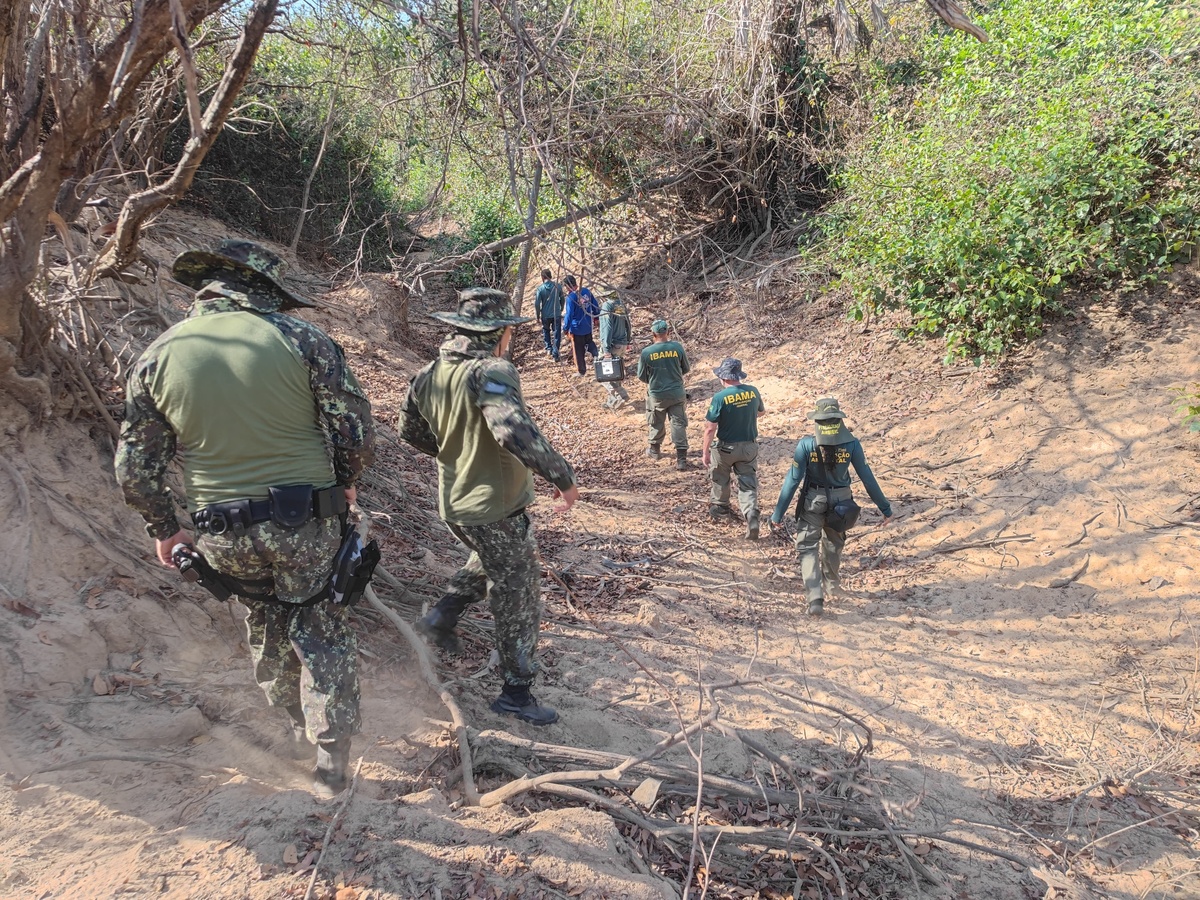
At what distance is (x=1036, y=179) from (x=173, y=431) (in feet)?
26.8

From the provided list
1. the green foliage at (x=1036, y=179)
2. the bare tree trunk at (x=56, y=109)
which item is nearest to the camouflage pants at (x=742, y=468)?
the green foliage at (x=1036, y=179)

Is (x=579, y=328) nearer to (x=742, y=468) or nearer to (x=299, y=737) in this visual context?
(x=742, y=468)

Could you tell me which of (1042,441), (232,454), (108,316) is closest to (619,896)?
(232,454)

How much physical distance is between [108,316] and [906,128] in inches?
393

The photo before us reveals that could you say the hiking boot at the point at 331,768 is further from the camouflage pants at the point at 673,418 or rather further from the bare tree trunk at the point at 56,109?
the camouflage pants at the point at 673,418

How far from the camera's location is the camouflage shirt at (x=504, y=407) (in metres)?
3.02

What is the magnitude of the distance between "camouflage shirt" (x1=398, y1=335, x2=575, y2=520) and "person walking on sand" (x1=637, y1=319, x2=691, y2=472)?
487cm

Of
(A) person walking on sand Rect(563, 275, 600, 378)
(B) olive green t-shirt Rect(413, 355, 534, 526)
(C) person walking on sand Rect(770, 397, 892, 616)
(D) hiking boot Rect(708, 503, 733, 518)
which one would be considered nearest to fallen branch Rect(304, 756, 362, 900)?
(B) olive green t-shirt Rect(413, 355, 534, 526)

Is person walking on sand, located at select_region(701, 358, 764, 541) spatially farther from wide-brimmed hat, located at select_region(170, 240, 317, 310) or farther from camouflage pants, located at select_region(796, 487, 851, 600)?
wide-brimmed hat, located at select_region(170, 240, 317, 310)

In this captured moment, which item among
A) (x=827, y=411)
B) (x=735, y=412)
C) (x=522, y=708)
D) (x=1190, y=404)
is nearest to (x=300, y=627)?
(x=522, y=708)

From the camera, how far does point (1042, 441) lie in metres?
6.81

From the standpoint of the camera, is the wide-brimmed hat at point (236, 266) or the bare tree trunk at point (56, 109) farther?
the bare tree trunk at point (56, 109)

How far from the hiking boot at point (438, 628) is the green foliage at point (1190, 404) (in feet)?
20.7

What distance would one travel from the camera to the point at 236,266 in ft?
8.70
